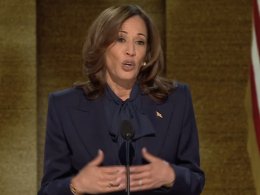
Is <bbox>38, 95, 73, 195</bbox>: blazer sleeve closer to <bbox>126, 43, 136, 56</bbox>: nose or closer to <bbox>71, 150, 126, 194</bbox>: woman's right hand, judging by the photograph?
<bbox>71, 150, 126, 194</bbox>: woman's right hand

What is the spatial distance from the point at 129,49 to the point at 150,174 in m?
0.44

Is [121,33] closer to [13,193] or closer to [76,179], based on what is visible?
[76,179]

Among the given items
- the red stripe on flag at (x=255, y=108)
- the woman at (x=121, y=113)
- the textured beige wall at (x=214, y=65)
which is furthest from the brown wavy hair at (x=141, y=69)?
the textured beige wall at (x=214, y=65)

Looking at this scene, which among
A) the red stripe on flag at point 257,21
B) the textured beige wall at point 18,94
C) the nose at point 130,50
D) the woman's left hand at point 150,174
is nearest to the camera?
the woman's left hand at point 150,174

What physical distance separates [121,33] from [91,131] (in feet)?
1.14

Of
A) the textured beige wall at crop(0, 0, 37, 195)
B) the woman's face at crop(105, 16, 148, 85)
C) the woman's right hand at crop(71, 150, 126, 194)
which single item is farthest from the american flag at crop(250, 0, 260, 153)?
the textured beige wall at crop(0, 0, 37, 195)

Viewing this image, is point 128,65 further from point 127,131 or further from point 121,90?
point 127,131

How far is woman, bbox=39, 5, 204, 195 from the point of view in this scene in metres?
2.09

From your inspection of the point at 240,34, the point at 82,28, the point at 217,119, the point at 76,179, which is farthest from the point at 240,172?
the point at 76,179

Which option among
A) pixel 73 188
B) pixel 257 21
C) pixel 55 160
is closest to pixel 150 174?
pixel 73 188

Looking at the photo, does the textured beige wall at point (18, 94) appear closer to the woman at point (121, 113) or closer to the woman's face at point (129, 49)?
the woman at point (121, 113)

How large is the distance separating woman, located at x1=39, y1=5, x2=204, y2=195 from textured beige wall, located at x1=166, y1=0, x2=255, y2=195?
142 centimetres

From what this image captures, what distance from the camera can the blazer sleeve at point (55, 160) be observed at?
2.09 metres

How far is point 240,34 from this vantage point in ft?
12.0
